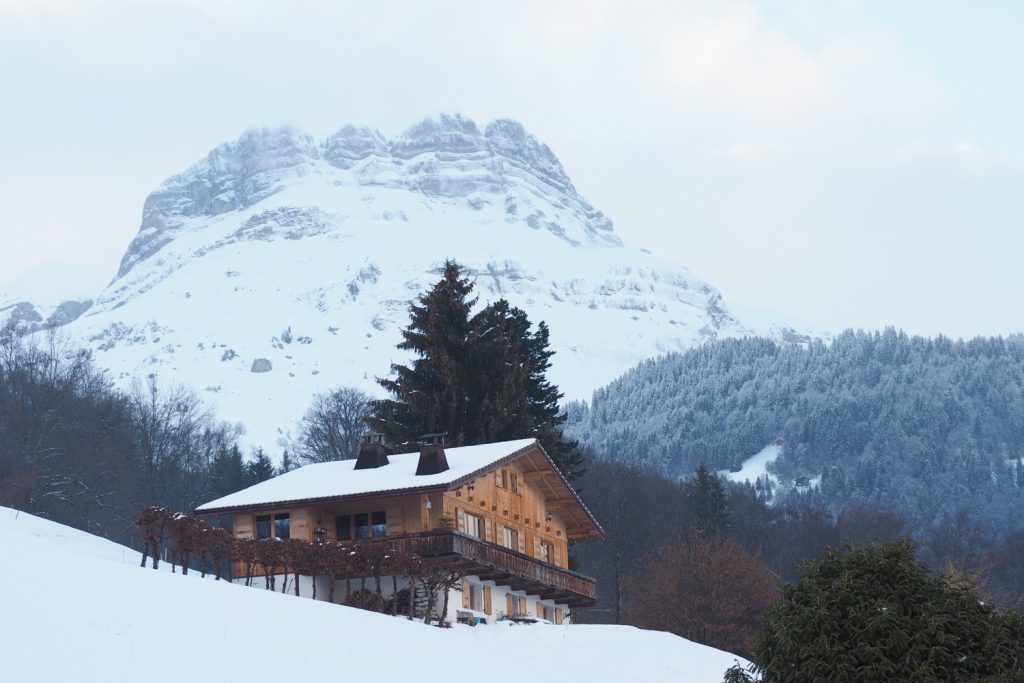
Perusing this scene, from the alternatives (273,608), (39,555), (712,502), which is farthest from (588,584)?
(712,502)

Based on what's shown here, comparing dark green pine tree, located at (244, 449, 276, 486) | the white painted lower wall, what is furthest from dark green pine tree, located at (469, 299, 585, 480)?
dark green pine tree, located at (244, 449, 276, 486)

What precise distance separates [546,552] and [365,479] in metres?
11.4

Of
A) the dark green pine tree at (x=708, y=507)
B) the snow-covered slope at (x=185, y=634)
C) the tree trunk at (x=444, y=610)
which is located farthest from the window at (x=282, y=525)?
the dark green pine tree at (x=708, y=507)

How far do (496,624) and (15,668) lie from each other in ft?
81.5

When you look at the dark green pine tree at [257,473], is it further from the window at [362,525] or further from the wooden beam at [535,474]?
the window at [362,525]

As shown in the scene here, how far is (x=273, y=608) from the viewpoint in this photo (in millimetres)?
28031

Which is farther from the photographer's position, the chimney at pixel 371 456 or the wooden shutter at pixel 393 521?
the chimney at pixel 371 456

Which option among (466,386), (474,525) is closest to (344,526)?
(474,525)

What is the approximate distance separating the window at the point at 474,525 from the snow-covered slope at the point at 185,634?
11109 millimetres

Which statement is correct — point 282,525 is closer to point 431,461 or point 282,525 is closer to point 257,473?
point 431,461

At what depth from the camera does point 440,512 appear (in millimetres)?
45500

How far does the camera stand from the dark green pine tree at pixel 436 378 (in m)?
61.5

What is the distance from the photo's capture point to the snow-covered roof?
4522 cm

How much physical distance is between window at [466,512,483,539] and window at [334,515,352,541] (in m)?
3.94
